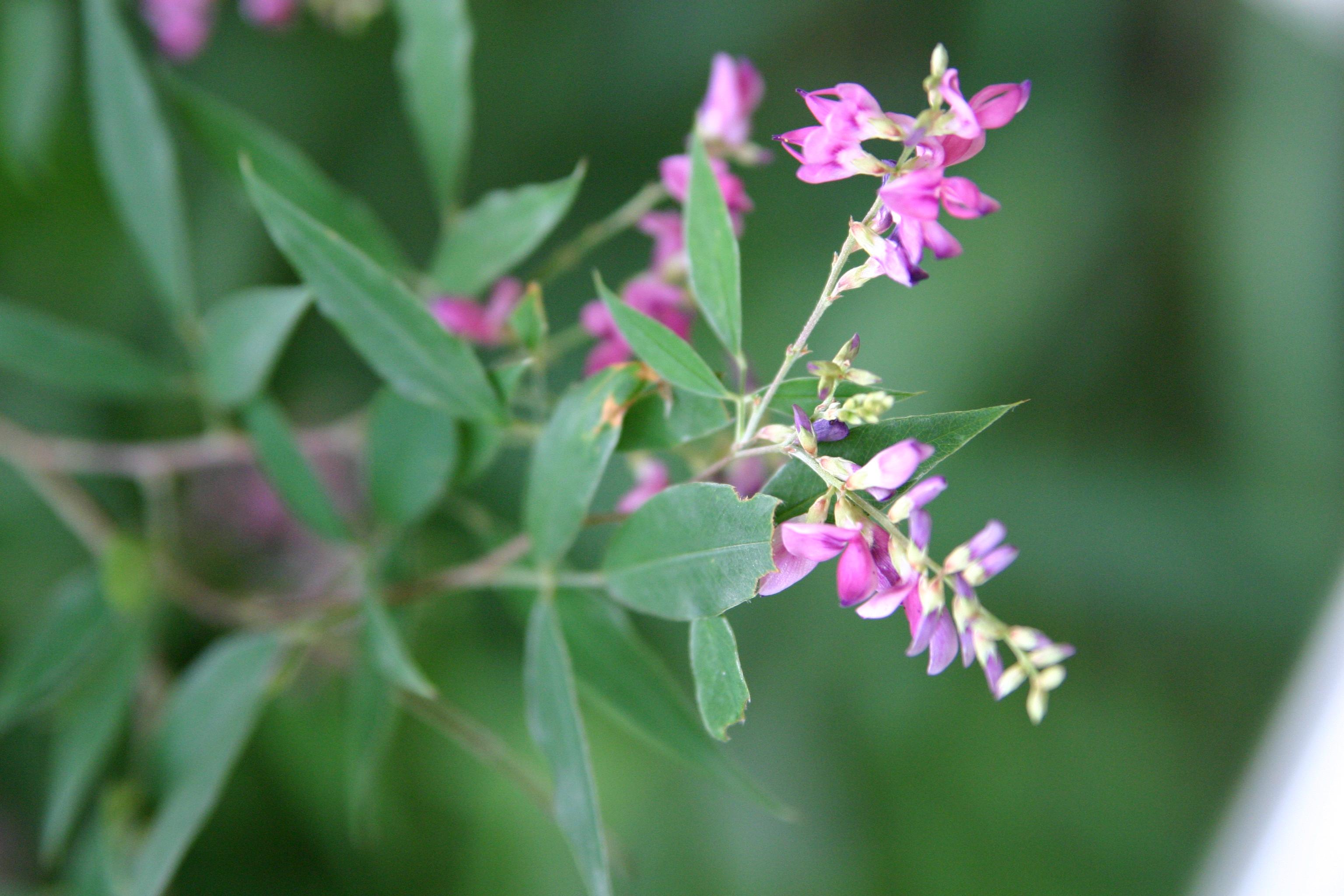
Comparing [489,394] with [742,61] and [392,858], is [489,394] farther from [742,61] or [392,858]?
[392,858]

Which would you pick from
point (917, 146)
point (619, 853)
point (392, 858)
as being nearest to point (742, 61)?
point (917, 146)

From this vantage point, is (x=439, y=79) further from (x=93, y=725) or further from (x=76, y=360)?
(x=93, y=725)

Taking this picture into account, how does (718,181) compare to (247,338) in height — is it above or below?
above

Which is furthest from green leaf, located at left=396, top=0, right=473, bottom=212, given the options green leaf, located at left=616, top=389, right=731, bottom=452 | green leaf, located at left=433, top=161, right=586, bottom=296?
green leaf, located at left=616, top=389, right=731, bottom=452

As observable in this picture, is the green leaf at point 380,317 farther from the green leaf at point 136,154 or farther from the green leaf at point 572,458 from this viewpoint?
the green leaf at point 136,154

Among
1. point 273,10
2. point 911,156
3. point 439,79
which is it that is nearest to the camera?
point 911,156

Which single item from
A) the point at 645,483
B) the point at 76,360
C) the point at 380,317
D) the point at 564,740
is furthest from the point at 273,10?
the point at 564,740
